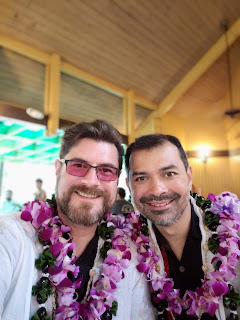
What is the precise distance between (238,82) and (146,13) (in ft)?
11.7

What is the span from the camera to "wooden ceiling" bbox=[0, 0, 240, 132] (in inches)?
157

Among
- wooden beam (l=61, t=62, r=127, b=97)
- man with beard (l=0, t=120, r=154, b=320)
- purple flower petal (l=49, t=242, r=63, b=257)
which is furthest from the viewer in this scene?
Result: wooden beam (l=61, t=62, r=127, b=97)

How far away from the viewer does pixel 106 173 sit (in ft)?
4.34

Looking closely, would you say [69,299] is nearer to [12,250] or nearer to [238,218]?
[12,250]

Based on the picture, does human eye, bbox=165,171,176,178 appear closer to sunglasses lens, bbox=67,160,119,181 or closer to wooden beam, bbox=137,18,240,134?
sunglasses lens, bbox=67,160,119,181

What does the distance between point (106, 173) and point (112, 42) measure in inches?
165

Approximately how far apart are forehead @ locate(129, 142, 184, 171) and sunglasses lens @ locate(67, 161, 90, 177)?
0.29m

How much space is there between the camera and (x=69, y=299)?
1.10 meters

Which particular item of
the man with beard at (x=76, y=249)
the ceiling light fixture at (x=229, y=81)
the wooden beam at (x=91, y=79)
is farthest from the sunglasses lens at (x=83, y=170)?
the ceiling light fixture at (x=229, y=81)

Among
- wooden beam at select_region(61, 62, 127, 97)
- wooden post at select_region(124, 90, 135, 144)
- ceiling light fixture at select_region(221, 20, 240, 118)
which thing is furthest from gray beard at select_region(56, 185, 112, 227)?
ceiling light fixture at select_region(221, 20, 240, 118)

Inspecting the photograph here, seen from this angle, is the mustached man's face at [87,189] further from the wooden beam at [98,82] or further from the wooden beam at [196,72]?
the wooden beam at [196,72]

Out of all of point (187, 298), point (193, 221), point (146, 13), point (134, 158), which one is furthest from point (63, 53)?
point (187, 298)

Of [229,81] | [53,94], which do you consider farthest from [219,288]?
[229,81]

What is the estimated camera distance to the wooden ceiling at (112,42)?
3980 mm
